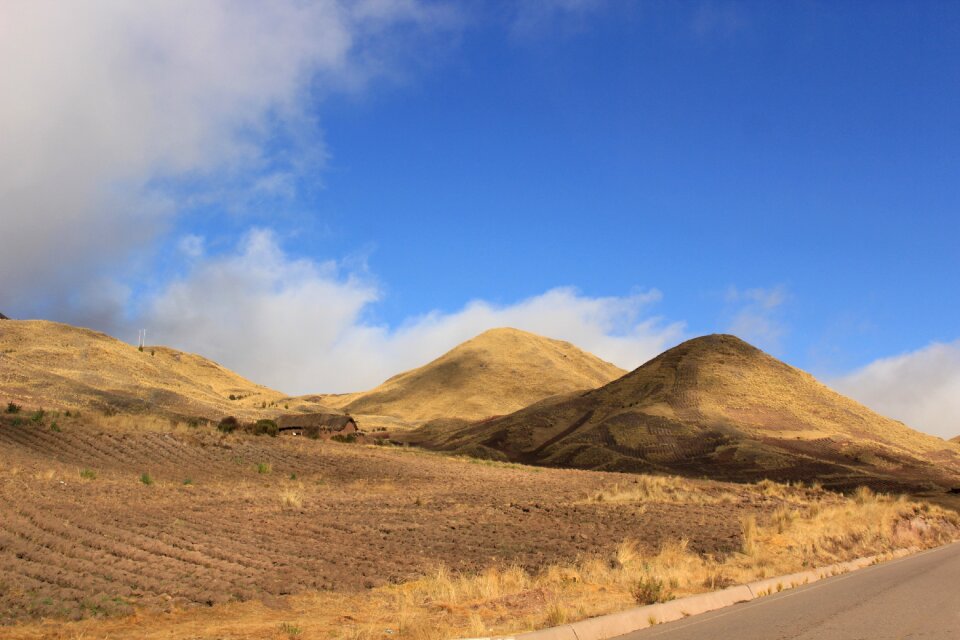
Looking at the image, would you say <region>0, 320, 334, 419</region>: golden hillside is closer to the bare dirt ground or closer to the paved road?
the bare dirt ground

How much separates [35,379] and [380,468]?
48075 mm

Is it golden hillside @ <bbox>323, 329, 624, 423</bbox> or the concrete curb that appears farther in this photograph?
golden hillside @ <bbox>323, 329, 624, 423</bbox>

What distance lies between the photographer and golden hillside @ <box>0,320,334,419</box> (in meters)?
67.8

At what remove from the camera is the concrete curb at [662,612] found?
9406 millimetres

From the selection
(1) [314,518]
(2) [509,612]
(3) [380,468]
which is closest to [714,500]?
(3) [380,468]

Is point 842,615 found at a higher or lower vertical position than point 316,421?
lower

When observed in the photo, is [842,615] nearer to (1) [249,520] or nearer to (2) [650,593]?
(2) [650,593]

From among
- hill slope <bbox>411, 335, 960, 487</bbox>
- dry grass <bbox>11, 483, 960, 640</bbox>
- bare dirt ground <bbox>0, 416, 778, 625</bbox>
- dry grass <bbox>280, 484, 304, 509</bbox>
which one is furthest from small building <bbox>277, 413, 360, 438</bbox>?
dry grass <bbox>11, 483, 960, 640</bbox>

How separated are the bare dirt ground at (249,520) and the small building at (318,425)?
17967 millimetres

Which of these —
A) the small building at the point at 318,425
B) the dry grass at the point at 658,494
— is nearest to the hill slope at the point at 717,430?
the small building at the point at 318,425

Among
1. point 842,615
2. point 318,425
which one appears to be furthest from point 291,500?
point 318,425

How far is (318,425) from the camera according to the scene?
201ft

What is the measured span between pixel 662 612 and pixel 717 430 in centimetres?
6994

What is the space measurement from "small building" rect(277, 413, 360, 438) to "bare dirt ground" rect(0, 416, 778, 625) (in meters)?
18.0
